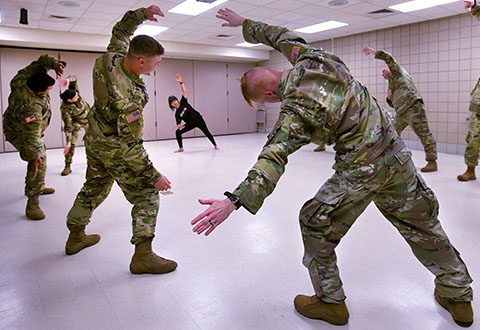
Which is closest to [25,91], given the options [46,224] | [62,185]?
[46,224]

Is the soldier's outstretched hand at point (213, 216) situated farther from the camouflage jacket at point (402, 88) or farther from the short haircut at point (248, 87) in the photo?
the camouflage jacket at point (402, 88)

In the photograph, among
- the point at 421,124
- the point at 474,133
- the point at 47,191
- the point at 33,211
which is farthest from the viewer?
the point at 421,124

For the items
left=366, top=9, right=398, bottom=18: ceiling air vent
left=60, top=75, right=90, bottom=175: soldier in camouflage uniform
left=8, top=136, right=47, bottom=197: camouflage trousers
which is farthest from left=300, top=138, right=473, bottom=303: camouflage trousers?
left=366, top=9, right=398, bottom=18: ceiling air vent

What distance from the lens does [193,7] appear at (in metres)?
6.42

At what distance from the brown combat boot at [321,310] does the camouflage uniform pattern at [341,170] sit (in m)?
0.04

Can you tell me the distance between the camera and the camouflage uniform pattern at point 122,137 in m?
2.13

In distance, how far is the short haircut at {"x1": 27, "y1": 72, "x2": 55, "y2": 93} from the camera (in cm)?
344

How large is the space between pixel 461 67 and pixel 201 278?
23.0ft

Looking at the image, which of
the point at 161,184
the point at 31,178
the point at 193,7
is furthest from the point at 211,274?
the point at 193,7

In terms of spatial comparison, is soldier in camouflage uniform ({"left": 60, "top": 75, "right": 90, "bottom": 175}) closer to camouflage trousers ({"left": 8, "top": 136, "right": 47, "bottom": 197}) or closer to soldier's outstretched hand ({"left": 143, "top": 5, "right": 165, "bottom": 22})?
camouflage trousers ({"left": 8, "top": 136, "right": 47, "bottom": 197})

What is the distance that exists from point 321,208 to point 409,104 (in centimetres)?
420

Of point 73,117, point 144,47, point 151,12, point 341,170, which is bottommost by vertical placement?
point 341,170

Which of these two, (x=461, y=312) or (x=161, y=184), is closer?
(x=461, y=312)

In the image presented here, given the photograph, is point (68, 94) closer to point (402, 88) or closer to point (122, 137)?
point (122, 137)
